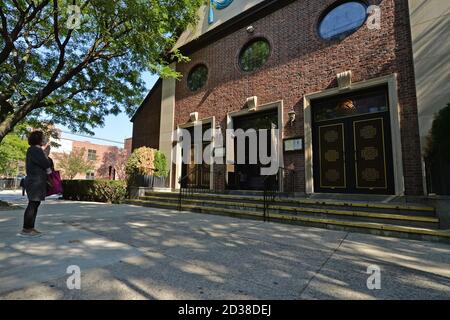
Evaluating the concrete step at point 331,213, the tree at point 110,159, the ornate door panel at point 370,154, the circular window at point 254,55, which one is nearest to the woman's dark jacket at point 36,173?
the concrete step at point 331,213

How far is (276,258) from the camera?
3322 mm

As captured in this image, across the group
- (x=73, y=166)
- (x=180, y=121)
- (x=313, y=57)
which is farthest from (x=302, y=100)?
(x=73, y=166)

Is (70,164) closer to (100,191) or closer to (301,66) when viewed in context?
(100,191)

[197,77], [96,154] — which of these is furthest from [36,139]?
[96,154]

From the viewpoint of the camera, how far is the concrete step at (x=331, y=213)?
15.7 ft

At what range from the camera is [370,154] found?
7141 millimetres

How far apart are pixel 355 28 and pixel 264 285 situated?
8381mm

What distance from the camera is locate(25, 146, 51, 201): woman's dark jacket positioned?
13.5 feet

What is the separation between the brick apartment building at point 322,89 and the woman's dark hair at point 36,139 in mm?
6723

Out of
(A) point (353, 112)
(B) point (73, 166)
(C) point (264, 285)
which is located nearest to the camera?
(C) point (264, 285)

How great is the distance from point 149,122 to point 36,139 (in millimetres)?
10462

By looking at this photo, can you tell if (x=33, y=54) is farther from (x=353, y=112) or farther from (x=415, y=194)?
(x=415, y=194)

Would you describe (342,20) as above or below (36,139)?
above

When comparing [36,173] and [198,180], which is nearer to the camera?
[36,173]
